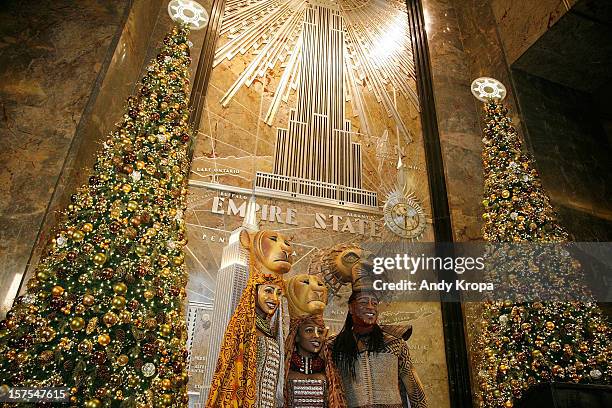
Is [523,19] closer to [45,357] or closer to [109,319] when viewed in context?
[109,319]

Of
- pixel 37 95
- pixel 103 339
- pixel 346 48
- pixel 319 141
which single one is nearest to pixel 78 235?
pixel 103 339

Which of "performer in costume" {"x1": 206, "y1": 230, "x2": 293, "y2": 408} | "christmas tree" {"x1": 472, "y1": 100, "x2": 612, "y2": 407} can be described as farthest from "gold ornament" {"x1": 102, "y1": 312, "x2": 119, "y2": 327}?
"christmas tree" {"x1": 472, "y1": 100, "x2": 612, "y2": 407}

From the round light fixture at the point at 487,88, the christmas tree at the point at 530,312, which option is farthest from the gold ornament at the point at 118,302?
the round light fixture at the point at 487,88

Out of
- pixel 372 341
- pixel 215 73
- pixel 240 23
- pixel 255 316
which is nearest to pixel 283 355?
pixel 255 316

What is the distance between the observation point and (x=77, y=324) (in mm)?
2625

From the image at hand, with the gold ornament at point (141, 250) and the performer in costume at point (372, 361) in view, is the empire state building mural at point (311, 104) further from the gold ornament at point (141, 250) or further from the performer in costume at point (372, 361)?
the gold ornament at point (141, 250)

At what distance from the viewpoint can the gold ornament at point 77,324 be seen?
8.60ft

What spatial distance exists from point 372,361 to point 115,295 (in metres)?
2.07

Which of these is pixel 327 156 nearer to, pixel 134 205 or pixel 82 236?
pixel 134 205

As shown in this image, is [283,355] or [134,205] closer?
[134,205]

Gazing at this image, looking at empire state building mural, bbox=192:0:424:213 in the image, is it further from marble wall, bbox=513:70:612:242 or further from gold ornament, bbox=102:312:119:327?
gold ornament, bbox=102:312:119:327

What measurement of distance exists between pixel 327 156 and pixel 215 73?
69.5 inches

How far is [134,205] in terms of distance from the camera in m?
3.08

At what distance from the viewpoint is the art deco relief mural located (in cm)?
442
